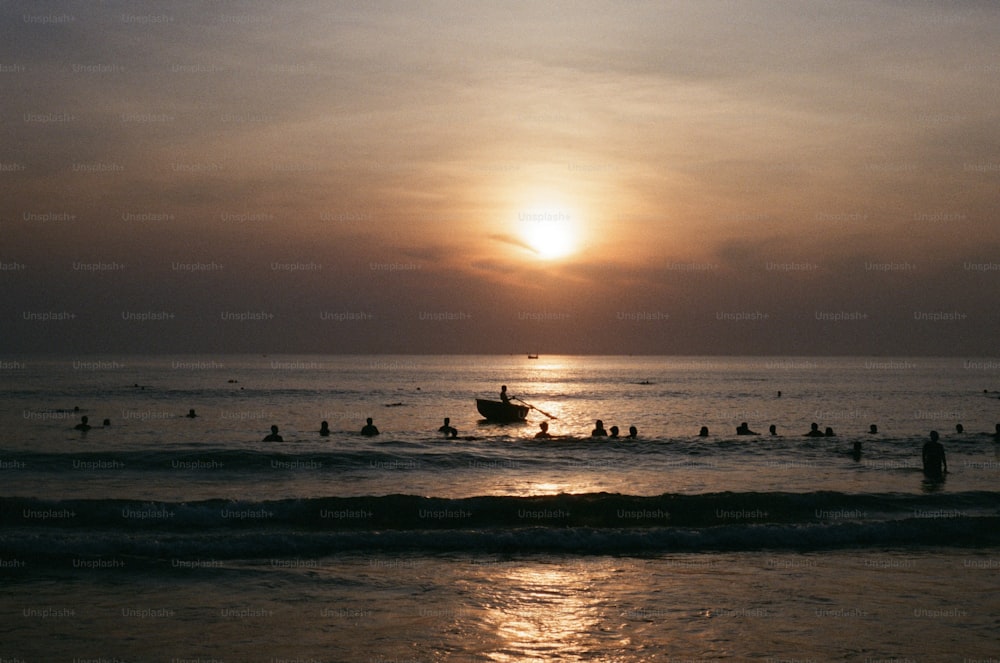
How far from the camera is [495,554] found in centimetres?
1733

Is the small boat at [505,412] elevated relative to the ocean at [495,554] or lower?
elevated

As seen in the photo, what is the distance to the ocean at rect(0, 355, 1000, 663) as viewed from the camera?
11.5 meters

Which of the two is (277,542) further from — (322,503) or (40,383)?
(40,383)

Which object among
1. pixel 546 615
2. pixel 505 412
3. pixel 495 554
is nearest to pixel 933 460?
pixel 495 554

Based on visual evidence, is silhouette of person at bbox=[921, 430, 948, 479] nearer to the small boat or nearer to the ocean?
the ocean

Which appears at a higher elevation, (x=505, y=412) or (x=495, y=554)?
(x=505, y=412)

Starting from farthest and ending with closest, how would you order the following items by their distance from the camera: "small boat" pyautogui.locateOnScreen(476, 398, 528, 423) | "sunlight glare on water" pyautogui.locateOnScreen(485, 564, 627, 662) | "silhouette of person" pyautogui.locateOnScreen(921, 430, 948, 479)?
1. "small boat" pyautogui.locateOnScreen(476, 398, 528, 423)
2. "silhouette of person" pyautogui.locateOnScreen(921, 430, 948, 479)
3. "sunlight glare on water" pyautogui.locateOnScreen(485, 564, 627, 662)

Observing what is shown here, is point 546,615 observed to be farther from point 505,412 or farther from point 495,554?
point 505,412

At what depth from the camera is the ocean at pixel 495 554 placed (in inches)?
454

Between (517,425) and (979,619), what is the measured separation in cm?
4301

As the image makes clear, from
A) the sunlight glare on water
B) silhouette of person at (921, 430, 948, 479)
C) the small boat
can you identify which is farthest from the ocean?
the small boat

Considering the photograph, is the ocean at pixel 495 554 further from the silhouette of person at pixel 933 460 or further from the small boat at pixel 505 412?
the small boat at pixel 505 412

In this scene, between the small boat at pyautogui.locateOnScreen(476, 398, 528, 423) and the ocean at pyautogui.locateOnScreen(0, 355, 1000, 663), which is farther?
the small boat at pyautogui.locateOnScreen(476, 398, 528, 423)

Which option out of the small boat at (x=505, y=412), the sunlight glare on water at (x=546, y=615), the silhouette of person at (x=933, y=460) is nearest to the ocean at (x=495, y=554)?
the sunlight glare on water at (x=546, y=615)
